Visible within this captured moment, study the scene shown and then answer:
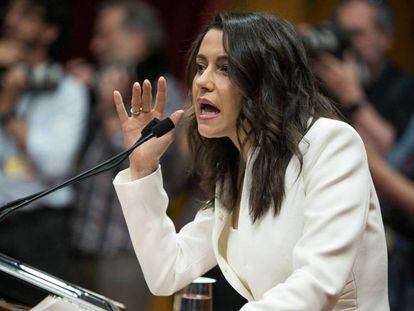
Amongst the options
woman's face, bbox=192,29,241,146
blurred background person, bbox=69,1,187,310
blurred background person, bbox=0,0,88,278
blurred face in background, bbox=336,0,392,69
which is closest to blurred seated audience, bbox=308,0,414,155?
blurred face in background, bbox=336,0,392,69

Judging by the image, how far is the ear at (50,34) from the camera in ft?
13.6

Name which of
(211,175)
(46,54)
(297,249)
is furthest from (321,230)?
(46,54)

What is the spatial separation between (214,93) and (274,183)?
0.73ft

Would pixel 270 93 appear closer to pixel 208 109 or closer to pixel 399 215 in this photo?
pixel 208 109

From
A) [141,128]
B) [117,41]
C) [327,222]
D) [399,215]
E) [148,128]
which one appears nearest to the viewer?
[327,222]

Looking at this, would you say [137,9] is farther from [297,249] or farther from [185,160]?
[297,249]

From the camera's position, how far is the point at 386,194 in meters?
3.61

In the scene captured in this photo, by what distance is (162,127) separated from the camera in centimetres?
220

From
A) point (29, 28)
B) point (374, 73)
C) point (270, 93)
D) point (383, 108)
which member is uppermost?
point (270, 93)

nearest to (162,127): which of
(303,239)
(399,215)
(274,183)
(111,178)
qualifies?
(274,183)

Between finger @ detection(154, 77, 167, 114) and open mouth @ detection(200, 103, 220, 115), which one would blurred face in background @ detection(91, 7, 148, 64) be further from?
open mouth @ detection(200, 103, 220, 115)

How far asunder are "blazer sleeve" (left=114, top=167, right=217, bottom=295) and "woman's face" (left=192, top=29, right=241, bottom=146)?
8.3 inches

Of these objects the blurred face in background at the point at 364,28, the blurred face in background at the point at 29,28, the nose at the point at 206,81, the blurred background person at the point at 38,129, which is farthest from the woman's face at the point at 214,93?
the blurred face in background at the point at 29,28

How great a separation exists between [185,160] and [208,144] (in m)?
1.72
